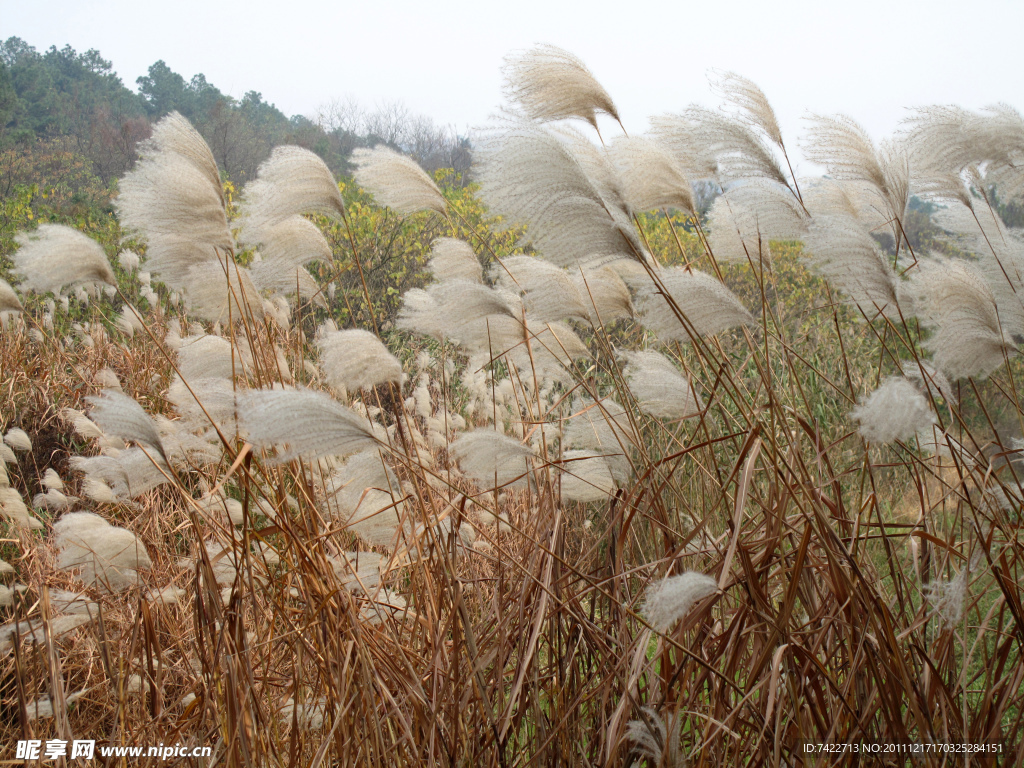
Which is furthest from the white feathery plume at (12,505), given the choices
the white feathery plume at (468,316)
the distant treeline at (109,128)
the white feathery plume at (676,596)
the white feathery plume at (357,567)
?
the distant treeline at (109,128)

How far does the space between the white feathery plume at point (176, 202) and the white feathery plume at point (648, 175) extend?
104 cm

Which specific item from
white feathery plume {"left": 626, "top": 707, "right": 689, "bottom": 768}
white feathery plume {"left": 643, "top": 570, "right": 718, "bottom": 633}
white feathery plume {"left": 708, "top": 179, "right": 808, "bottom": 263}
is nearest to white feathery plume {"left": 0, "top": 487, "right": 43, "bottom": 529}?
white feathery plume {"left": 626, "top": 707, "right": 689, "bottom": 768}

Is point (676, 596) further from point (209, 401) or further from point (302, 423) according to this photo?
point (209, 401)

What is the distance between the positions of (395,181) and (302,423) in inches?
39.7

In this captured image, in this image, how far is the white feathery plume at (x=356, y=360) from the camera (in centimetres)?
169

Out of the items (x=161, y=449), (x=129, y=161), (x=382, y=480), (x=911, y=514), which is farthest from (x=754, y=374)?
(x=129, y=161)

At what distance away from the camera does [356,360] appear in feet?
5.65

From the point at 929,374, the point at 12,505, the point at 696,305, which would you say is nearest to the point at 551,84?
the point at 696,305

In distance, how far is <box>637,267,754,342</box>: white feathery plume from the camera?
1.50 metres

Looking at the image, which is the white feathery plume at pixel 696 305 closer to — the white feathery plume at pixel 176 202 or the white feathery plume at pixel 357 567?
the white feathery plume at pixel 357 567

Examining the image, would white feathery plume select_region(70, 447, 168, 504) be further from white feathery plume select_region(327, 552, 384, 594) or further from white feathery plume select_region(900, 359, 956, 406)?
white feathery plume select_region(900, 359, 956, 406)

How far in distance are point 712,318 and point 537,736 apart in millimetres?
999

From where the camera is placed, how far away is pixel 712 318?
5.01ft

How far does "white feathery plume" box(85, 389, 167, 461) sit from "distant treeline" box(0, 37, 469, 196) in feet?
67.4
